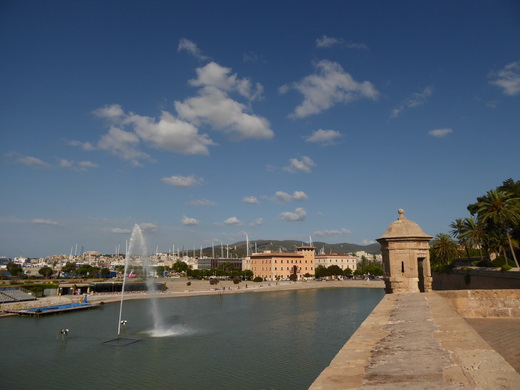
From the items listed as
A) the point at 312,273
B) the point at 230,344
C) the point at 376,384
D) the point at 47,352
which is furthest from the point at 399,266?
the point at 312,273

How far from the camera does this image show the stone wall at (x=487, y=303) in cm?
1234

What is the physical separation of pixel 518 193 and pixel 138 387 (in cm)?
4877

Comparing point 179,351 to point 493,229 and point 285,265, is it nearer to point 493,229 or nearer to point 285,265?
point 493,229

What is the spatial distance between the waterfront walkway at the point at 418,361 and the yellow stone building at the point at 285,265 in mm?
128667

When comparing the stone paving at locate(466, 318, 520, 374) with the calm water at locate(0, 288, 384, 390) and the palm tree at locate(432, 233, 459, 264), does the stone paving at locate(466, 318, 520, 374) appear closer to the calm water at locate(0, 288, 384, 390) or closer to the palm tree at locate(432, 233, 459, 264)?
the calm water at locate(0, 288, 384, 390)

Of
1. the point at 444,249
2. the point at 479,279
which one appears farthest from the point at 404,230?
the point at 444,249

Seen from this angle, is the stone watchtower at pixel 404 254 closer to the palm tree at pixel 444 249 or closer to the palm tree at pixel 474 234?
the palm tree at pixel 474 234

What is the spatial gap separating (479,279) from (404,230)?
68.9ft

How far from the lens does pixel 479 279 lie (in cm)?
3272

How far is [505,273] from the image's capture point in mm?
26922

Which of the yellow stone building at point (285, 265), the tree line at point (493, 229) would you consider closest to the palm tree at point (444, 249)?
the tree line at point (493, 229)

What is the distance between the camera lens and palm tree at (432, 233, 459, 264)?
4991 cm

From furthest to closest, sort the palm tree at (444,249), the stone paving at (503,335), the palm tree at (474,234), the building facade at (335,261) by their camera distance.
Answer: the building facade at (335,261), the palm tree at (444,249), the palm tree at (474,234), the stone paving at (503,335)

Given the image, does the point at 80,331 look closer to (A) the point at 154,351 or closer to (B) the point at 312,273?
(A) the point at 154,351
